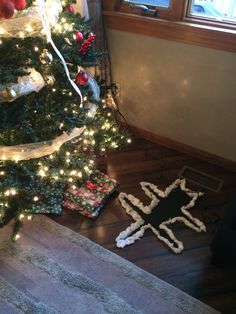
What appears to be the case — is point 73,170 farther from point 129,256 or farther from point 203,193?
point 203,193

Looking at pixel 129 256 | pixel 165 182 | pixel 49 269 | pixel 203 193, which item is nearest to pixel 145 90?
pixel 165 182

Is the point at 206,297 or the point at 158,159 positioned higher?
the point at 158,159

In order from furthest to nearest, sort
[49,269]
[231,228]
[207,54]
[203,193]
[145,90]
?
[145,90], [203,193], [207,54], [49,269], [231,228]

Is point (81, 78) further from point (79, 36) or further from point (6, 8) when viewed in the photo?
point (6, 8)

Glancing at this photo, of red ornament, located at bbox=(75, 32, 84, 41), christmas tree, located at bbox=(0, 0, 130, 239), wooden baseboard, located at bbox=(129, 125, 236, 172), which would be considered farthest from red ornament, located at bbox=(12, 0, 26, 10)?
wooden baseboard, located at bbox=(129, 125, 236, 172)

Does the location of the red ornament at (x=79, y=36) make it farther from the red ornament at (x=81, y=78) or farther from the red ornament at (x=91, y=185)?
the red ornament at (x=91, y=185)

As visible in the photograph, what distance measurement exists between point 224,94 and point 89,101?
2.93 feet

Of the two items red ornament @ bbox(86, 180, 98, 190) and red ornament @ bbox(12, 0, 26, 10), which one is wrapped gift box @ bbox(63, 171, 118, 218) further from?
red ornament @ bbox(12, 0, 26, 10)

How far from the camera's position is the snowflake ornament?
161 centimetres

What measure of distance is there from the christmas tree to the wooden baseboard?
72cm

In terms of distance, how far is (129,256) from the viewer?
1.54 meters

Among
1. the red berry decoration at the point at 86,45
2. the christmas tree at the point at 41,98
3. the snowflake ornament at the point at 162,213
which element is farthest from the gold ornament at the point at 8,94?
Result: the snowflake ornament at the point at 162,213

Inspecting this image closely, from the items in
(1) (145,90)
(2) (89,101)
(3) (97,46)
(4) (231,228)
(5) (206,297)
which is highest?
(3) (97,46)

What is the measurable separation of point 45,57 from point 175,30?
89 cm
